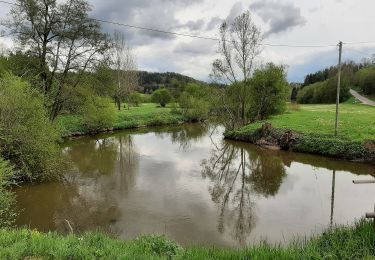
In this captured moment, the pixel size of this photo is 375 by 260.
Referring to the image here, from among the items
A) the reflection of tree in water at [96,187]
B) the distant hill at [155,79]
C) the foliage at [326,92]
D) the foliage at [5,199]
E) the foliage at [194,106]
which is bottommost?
the reflection of tree in water at [96,187]

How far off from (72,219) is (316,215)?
8.48m

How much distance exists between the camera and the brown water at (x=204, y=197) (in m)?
11.0

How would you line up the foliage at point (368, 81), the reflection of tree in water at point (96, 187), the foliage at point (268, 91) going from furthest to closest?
the foliage at point (368, 81) → the foliage at point (268, 91) → the reflection of tree in water at point (96, 187)

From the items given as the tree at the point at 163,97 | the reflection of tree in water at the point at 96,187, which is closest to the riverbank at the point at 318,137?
the reflection of tree in water at the point at 96,187

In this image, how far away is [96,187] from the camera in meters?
16.1

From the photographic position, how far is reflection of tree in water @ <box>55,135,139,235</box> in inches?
470

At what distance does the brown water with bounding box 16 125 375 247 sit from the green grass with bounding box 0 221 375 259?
288 centimetres

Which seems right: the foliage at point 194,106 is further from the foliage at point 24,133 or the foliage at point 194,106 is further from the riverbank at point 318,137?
the foliage at point 24,133

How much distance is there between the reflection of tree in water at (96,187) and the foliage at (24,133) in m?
1.67

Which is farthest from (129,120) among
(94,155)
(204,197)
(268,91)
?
(204,197)

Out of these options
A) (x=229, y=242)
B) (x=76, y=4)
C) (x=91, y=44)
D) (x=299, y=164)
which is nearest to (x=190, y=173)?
(x=299, y=164)

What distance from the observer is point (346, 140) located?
22.6 metres

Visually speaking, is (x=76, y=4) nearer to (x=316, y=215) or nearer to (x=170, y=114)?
(x=316, y=215)

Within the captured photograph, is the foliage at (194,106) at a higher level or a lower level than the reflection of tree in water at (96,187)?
higher
